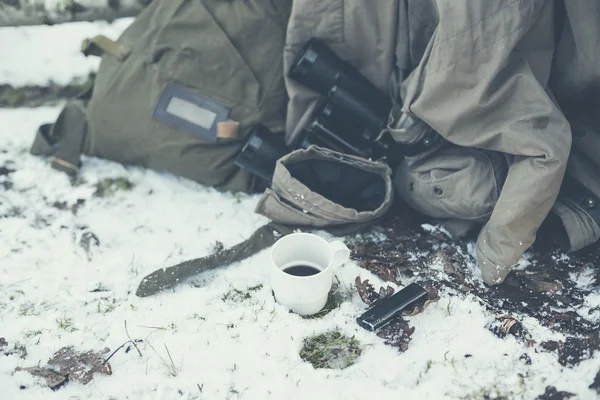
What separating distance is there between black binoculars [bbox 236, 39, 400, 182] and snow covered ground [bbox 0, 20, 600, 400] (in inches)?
12.1

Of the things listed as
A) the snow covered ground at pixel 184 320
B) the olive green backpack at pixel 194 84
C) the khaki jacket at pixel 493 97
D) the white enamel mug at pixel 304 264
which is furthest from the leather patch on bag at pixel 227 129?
the white enamel mug at pixel 304 264

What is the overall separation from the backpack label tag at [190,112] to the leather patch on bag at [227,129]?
14mm

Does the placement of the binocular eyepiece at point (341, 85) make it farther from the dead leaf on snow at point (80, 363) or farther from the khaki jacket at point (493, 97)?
the dead leaf on snow at point (80, 363)

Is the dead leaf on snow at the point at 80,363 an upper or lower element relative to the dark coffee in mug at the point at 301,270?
lower

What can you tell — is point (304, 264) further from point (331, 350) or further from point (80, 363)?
point (80, 363)

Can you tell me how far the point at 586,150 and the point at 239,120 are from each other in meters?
1.47

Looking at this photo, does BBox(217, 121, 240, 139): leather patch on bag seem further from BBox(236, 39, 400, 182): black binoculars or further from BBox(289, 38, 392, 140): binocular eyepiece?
BBox(289, 38, 392, 140): binocular eyepiece

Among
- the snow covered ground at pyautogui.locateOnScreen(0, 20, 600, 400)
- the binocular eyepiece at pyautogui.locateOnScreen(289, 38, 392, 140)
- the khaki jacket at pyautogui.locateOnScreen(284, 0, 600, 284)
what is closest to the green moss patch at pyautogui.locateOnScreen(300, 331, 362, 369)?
the snow covered ground at pyautogui.locateOnScreen(0, 20, 600, 400)

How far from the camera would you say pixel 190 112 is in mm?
2480

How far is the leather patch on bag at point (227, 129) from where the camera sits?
2.46 m

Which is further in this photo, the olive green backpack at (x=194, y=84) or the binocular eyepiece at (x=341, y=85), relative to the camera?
the olive green backpack at (x=194, y=84)

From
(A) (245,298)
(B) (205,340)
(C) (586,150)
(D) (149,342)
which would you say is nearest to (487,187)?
(C) (586,150)

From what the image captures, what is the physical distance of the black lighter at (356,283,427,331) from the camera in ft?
6.16

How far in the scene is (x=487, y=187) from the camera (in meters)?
2.10
